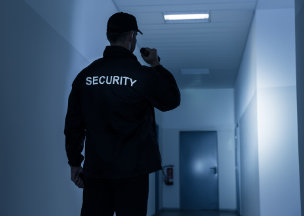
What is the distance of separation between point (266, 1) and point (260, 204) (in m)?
2.15

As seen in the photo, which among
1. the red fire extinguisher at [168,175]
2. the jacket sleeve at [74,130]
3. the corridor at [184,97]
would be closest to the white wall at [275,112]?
the corridor at [184,97]

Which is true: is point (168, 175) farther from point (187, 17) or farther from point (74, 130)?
point (74, 130)

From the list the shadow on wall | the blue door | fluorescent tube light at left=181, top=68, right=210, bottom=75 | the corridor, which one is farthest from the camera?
the blue door

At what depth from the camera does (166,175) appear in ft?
30.0

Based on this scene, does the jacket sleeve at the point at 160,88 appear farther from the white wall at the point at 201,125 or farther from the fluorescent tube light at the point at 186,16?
the white wall at the point at 201,125

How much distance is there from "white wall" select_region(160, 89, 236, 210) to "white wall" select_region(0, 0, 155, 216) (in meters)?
6.15

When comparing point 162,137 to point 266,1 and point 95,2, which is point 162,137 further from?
point 95,2

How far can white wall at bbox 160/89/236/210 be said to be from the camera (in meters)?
9.07

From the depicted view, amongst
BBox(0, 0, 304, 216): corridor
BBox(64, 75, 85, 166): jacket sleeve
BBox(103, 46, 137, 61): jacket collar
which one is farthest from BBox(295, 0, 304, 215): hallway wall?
BBox(64, 75, 85, 166): jacket sleeve

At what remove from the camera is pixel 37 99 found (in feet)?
7.53

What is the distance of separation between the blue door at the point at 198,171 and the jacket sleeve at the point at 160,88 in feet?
25.1

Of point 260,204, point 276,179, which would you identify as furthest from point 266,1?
point 260,204

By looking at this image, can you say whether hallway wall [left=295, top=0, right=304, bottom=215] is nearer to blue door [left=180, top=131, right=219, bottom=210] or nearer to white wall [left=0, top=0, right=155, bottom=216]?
white wall [left=0, top=0, right=155, bottom=216]

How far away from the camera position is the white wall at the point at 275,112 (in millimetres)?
4355
